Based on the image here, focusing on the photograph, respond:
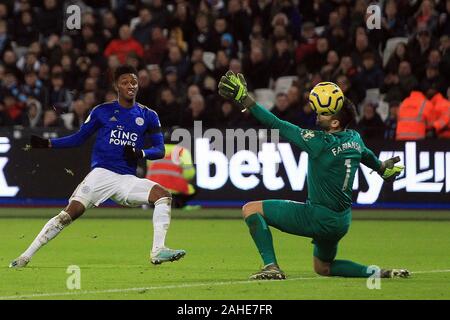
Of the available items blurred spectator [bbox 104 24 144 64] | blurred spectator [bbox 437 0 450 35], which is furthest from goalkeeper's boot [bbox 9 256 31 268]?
blurred spectator [bbox 437 0 450 35]

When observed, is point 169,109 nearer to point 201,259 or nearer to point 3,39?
point 3,39

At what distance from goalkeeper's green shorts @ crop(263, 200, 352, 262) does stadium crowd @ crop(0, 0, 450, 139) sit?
971cm

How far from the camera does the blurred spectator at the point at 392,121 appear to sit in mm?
21594

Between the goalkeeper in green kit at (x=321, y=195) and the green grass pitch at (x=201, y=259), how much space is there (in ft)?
0.72

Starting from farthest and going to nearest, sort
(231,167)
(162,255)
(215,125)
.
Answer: (215,125) → (231,167) → (162,255)

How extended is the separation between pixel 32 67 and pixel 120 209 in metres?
4.50

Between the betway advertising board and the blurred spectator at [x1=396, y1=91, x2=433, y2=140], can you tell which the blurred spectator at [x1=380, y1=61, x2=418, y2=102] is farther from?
the betway advertising board

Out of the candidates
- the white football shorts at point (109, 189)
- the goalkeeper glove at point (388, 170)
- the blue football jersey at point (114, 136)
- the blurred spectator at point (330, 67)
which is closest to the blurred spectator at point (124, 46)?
the blurred spectator at point (330, 67)

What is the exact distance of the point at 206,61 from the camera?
25.2 meters

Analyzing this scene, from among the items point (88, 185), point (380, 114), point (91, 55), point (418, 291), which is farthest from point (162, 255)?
point (91, 55)

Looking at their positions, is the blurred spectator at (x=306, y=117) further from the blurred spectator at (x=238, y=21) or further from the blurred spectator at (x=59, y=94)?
the blurred spectator at (x=59, y=94)

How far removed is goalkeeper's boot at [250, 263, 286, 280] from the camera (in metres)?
11.6

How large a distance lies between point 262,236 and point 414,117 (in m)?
10.5

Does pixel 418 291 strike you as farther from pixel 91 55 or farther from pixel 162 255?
pixel 91 55
